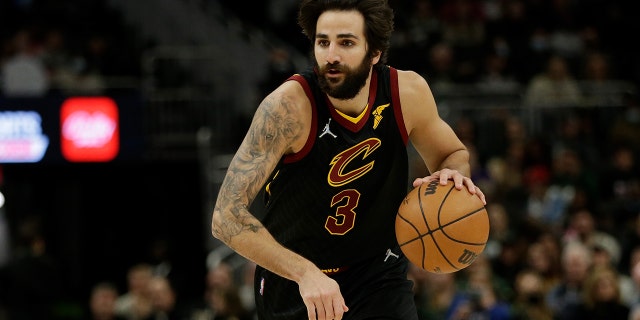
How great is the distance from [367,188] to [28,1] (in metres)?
13.7

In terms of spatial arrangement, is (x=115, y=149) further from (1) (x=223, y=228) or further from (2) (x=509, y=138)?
(1) (x=223, y=228)

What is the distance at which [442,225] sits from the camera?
5512mm

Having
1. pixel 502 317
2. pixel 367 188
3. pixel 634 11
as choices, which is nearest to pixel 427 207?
pixel 367 188

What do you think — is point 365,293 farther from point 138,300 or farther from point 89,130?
point 89,130

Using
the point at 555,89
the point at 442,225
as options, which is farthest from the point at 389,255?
the point at 555,89

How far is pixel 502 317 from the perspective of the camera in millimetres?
10023

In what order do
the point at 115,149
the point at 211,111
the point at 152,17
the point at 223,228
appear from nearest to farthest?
the point at 223,228 → the point at 115,149 → the point at 211,111 → the point at 152,17

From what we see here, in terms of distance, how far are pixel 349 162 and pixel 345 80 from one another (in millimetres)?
460

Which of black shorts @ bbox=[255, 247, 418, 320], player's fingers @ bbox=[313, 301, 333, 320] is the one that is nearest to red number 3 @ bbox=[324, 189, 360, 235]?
black shorts @ bbox=[255, 247, 418, 320]

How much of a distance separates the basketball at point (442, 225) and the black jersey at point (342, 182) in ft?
0.83

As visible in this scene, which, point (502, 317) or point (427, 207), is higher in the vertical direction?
point (427, 207)

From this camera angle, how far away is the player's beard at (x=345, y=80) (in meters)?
5.43

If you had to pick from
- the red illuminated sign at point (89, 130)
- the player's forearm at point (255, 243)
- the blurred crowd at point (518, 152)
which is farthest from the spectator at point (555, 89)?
the player's forearm at point (255, 243)

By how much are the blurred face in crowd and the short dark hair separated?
35mm
